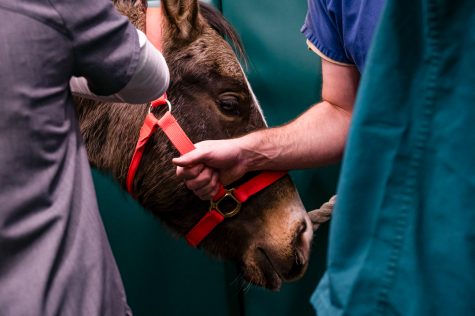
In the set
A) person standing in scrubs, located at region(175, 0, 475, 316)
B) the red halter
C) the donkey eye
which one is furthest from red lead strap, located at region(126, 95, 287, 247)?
person standing in scrubs, located at region(175, 0, 475, 316)

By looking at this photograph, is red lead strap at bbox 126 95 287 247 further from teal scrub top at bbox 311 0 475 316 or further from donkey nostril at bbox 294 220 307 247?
teal scrub top at bbox 311 0 475 316

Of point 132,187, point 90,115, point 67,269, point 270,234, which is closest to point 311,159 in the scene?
point 270,234

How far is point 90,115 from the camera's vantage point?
1.17 m

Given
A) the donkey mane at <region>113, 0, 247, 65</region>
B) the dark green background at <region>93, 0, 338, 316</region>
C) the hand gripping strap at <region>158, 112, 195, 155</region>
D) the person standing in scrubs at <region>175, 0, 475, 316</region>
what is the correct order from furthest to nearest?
the dark green background at <region>93, 0, 338, 316</region> < the donkey mane at <region>113, 0, 247, 65</region> < the hand gripping strap at <region>158, 112, 195, 155</region> < the person standing in scrubs at <region>175, 0, 475, 316</region>

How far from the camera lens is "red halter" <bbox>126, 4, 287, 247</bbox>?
1072mm

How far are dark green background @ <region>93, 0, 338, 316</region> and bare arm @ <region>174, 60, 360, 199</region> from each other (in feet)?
0.97

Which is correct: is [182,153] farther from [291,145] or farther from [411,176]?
[411,176]

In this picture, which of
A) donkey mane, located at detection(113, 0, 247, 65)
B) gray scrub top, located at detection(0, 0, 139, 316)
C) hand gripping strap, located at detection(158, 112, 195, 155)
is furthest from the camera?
donkey mane, located at detection(113, 0, 247, 65)

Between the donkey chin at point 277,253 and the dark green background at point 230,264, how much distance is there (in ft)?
1.38

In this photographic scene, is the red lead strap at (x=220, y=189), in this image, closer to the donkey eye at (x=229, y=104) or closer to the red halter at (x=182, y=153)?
the red halter at (x=182, y=153)

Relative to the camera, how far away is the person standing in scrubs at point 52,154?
0.56 m

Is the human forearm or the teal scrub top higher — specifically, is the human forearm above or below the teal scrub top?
below

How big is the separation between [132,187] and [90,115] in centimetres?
21

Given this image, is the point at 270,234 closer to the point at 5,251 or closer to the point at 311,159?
the point at 311,159
